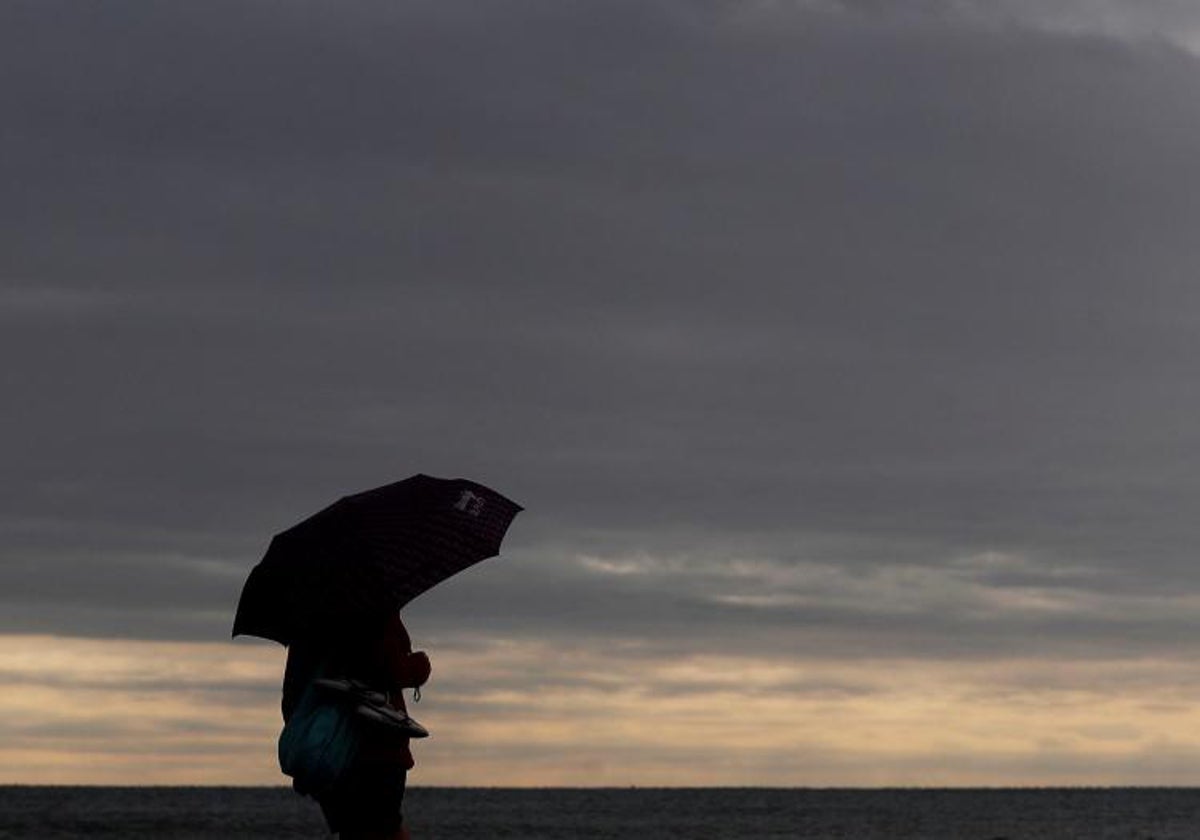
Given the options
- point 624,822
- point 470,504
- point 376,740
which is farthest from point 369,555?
point 624,822

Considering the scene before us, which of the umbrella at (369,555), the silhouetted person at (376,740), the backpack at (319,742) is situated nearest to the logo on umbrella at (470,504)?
the umbrella at (369,555)

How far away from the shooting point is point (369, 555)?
10.8 m

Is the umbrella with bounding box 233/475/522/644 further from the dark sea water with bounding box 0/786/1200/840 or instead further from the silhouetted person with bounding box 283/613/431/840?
the dark sea water with bounding box 0/786/1200/840

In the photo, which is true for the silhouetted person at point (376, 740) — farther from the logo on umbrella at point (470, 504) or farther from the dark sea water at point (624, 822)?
the dark sea water at point (624, 822)

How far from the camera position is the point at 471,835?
85.3 m

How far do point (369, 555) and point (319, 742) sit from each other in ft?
3.08

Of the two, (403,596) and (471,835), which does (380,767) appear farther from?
(471,835)

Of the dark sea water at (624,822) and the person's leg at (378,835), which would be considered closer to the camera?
the person's leg at (378,835)

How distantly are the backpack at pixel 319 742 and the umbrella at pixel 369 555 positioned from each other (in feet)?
1.26

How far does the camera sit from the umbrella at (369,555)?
10789mm

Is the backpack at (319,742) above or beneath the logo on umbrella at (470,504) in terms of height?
beneath

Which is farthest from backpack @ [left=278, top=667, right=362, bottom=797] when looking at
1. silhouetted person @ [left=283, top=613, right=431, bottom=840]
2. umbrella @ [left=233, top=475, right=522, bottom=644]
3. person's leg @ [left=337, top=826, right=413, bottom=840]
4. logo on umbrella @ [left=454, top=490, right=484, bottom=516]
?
logo on umbrella @ [left=454, top=490, right=484, bottom=516]

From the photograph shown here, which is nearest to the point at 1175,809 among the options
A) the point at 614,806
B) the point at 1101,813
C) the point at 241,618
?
the point at 1101,813

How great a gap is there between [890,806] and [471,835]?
219 ft
